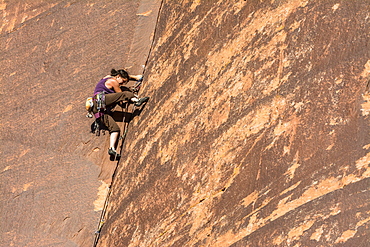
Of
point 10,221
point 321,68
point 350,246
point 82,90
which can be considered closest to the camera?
point 350,246

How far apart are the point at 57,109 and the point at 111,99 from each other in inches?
44.2

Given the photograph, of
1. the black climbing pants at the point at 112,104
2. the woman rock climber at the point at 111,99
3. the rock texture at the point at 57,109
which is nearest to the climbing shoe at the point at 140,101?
the woman rock climber at the point at 111,99

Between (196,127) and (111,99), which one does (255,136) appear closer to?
(196,127)

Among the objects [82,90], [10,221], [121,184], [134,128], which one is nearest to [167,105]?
[134,128]

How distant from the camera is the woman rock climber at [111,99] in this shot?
5.02m

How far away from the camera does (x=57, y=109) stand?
19.0 ft

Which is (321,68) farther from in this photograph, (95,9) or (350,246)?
(95,9)

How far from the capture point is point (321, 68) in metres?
3.63

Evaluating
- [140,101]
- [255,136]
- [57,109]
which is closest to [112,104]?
[140,101]

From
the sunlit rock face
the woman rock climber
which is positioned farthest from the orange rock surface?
the woman rock climber

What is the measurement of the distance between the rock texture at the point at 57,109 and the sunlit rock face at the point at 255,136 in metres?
0.48

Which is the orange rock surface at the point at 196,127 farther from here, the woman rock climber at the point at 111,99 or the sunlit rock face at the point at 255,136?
the woman rock climber at the point at 111,99

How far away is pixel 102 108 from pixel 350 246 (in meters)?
3.02

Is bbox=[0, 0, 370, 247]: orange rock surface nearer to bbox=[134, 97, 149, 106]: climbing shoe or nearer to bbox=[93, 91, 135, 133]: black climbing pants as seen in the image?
bbox=[134, 97, 149, 106]: climbing shoe
